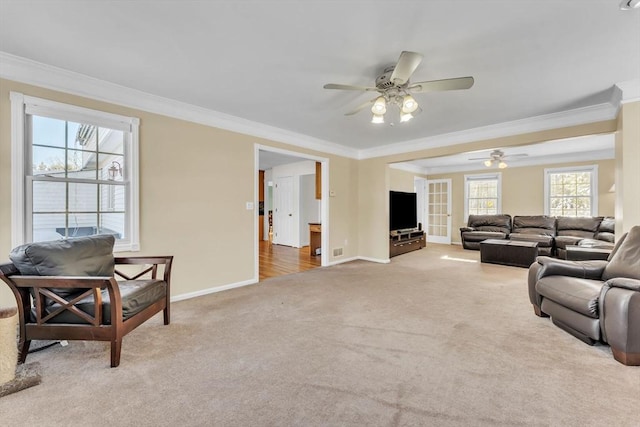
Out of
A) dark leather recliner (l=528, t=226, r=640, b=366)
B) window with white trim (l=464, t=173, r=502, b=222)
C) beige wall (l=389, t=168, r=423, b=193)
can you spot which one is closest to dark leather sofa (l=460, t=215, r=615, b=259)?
window with white trim (l=464, t=173, r=502, b=222)

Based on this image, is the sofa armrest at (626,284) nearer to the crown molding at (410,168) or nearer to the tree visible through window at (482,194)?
the crown molding at (410,168)

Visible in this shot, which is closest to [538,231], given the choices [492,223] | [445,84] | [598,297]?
[492,223]

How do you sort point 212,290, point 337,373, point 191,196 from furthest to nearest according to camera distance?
point 212,290, point 191,196, point 337,373

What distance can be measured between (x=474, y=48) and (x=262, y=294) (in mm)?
3426

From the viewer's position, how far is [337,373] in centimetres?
188

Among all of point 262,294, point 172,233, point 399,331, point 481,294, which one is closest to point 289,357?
point 399,331

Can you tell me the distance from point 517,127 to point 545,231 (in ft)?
12.6

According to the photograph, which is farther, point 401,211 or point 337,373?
point 401,211

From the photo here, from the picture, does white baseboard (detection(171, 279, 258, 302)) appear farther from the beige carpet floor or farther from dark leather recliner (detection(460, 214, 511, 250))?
dark leather recliner (detection(460, 214, 511, 250))

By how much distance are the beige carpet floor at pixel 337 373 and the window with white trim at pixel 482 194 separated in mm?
5631

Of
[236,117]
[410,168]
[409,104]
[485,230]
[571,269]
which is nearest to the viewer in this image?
[409,104]

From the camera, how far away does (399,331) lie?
2.52m

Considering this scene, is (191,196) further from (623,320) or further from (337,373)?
(623,320)

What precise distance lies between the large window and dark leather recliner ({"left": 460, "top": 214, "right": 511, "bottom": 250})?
1086mm
